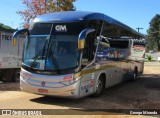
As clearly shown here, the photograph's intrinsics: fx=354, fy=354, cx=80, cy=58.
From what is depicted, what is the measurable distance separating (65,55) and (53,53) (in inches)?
17.6

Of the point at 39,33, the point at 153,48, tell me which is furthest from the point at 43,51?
the point at 153,48

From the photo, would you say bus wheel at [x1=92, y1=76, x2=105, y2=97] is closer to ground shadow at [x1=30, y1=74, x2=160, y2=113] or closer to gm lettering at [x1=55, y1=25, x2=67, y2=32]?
ground shadow at [x1=30, y1=74, x2=160, y2=113]

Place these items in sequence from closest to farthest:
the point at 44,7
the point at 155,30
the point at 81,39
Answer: the point at 81,39, the point at 44,7, the point at 155,30

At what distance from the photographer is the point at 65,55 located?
38.5 ft

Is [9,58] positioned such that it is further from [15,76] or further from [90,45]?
[90,45]

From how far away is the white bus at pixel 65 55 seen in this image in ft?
38.1

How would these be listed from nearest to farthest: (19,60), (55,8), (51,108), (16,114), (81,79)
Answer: (16,114)
(51,108)
(81,79)
(19,60)
(55,8)

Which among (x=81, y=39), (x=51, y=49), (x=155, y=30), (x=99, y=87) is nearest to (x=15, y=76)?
(x=99, y=87)

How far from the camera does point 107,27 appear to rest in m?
14.3

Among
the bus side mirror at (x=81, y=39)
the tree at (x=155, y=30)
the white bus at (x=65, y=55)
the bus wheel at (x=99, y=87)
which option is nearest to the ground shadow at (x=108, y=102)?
the bus wheel at (x=99, y=87)

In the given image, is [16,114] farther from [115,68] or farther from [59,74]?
[115,68]

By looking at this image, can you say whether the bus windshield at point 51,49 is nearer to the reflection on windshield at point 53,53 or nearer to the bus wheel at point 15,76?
the reflection on windshield at point 53,53

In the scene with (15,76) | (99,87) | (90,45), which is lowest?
(15,76)

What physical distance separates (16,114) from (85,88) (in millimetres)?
3016
